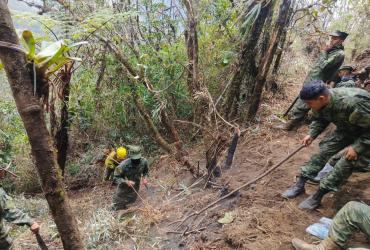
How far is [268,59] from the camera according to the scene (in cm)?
612

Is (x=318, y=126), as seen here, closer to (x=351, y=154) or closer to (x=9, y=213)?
(x=351, y=154)

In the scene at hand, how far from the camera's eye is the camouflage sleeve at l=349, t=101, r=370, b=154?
10.2 feet

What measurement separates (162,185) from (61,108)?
99.7 inches

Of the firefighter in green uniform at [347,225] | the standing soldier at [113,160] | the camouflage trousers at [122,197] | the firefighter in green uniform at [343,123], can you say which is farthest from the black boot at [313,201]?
the standing soldier at [113,160]

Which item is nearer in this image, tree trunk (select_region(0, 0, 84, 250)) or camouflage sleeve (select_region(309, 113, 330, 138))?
tree trunk (select_region(0, 0, 84, 250))

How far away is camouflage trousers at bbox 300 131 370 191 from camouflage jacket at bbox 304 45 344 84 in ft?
7.87

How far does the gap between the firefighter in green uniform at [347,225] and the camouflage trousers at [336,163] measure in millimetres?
785

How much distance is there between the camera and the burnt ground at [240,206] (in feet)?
11.0

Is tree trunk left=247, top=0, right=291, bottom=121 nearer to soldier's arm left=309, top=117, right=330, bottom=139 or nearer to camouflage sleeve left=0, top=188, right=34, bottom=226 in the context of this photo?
soldier's arm left=309, top=117, right=330, bottom=139

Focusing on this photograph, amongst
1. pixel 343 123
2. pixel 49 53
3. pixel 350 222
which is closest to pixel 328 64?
pixel 343 123

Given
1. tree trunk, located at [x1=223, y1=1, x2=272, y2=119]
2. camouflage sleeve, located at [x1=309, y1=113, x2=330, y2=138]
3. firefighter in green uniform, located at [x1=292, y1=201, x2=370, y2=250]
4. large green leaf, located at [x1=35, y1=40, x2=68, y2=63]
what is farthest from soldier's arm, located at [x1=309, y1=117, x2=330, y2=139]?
large green leaf, located at [x1=35, y1=40, x2=68, y2=63]

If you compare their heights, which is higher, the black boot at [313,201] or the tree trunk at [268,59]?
the tree trunk at [268,59]

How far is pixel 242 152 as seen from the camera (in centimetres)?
596

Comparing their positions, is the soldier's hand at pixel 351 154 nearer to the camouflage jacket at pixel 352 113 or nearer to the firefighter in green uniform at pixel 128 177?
the camouflage jacket at pixel 352 113
